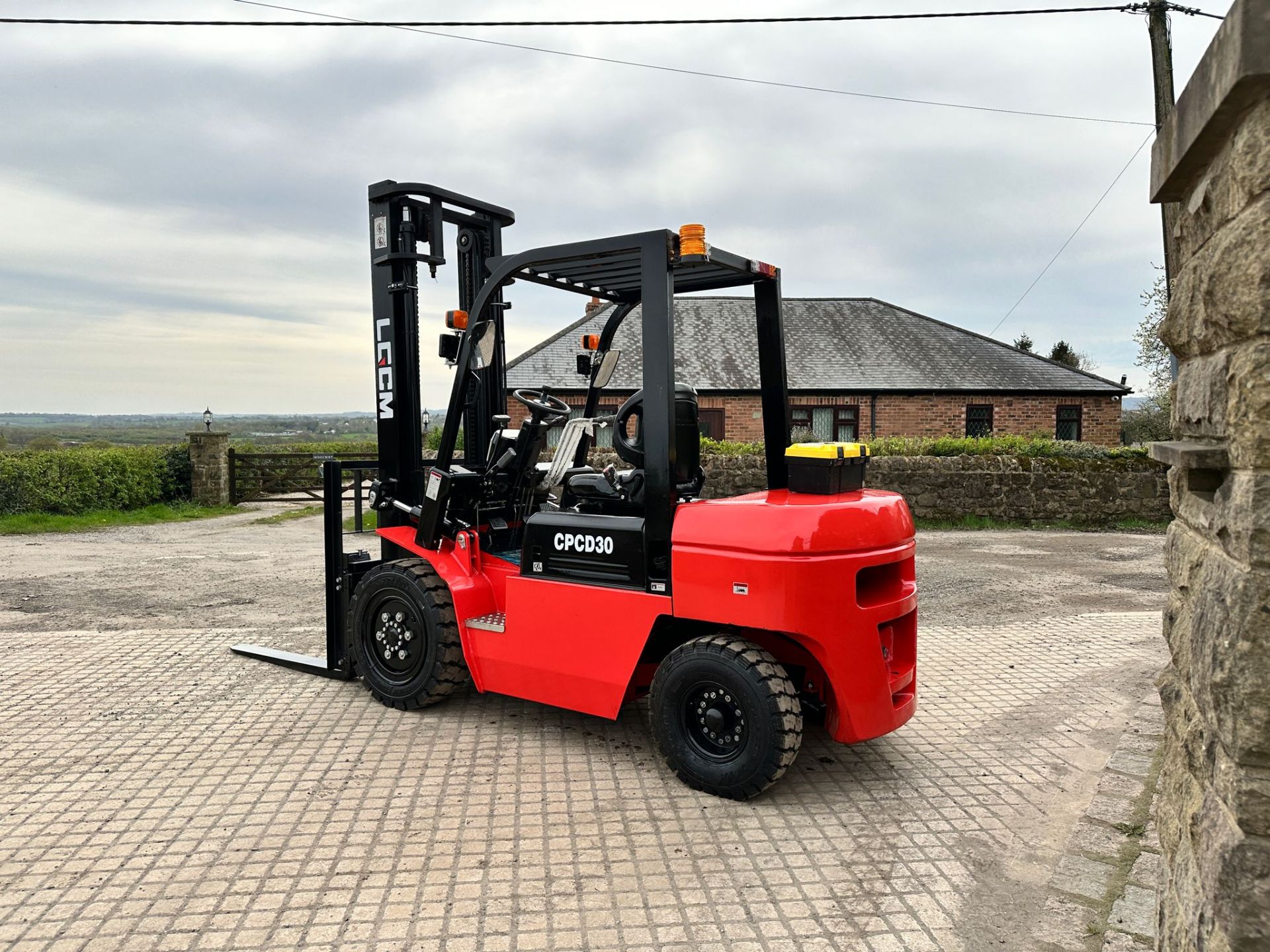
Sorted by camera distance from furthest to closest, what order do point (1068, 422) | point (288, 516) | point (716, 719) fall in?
1. point (1068, 422)
2. point (288, 516)
3. point (716, 719)

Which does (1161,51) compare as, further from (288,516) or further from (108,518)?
(108,518)

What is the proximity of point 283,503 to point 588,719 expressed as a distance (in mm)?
17917

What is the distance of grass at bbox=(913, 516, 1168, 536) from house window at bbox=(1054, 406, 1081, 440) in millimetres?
11242

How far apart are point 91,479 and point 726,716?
17.7 meters

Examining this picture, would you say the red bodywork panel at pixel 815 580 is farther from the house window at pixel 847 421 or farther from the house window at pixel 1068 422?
the house window at pixel 1068 422

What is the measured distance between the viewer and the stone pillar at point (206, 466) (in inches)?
805

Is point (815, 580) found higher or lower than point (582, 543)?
Result: lower

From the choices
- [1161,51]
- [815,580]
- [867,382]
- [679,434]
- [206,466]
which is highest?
[1161,51]

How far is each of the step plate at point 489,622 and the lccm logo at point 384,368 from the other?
5.59 feet

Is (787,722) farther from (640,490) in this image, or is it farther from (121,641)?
(121,641)

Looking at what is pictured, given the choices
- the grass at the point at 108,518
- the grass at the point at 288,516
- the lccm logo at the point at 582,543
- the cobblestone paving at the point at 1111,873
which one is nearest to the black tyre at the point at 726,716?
the lccm logo at the point at 582,543

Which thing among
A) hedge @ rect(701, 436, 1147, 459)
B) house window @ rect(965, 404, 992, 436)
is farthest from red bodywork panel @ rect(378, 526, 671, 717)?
house window @ rect(965, 404, 992, 436)

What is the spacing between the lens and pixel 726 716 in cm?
462

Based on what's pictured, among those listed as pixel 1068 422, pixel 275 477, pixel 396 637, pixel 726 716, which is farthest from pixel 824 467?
pixel 1068 422
